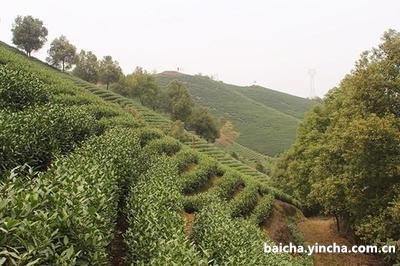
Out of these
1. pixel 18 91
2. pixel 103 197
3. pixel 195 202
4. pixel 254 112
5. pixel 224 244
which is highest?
pixel 18 91

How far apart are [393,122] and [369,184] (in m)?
3.82

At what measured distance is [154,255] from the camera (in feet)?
35.5

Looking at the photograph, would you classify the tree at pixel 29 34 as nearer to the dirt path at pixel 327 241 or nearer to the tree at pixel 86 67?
the tree at pixel 86 67

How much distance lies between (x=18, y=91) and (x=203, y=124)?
5025cm

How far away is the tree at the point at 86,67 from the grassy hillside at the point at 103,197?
2099 inches

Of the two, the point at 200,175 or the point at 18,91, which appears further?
the point at 200,175

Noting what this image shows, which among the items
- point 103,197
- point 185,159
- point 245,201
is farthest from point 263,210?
point 103,197

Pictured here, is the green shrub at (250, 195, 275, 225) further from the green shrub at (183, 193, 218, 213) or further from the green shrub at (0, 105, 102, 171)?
the green shrub at (0, 105, 102, 171)

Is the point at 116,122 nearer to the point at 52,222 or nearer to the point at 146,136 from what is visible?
the point at 146,136

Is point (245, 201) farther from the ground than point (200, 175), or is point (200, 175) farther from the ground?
point (200, 175)

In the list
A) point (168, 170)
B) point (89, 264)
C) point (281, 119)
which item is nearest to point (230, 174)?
point (168, 170)

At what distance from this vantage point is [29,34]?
265 ft

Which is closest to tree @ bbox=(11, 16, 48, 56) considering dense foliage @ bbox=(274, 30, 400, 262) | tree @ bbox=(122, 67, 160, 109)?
tree @ bbox=(122, 67, 160, 109)

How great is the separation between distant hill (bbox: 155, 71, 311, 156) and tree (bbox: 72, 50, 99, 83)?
50602 millimetres
